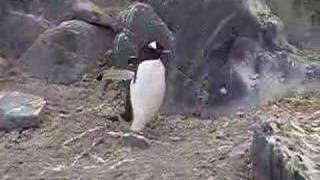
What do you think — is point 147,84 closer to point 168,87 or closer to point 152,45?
point 152,45

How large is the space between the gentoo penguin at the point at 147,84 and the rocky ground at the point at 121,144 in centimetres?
9

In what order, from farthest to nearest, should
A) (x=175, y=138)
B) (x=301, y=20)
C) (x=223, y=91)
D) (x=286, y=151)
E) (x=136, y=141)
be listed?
(x=301, y=20)
(x=223, y=91)
(x=175, y=138)
(x=136, y=141)
(x=286, y=151)

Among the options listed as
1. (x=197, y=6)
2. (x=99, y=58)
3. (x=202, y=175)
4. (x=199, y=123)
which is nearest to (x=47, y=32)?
(x=99, y=58)

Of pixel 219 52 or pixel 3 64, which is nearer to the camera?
pixel 219 52

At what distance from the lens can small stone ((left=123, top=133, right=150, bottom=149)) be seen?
391 centimetres

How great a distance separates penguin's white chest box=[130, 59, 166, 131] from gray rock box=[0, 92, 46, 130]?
67cm

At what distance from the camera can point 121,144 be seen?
13.0 ft

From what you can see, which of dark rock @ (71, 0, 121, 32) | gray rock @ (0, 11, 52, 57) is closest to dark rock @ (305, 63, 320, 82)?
dark rock @ (71, 0, 121, 32)

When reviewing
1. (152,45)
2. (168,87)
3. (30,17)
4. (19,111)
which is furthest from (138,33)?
(30,17)

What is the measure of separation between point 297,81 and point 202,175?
1.41 meters

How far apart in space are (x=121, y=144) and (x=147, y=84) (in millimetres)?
466

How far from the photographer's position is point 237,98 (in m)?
4.45

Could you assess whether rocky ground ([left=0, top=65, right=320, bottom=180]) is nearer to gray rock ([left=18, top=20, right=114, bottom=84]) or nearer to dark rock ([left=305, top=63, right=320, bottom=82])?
dark rock ([left=305, top=63, right=320, bottom=82])

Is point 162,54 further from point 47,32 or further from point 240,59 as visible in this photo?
point 47,32
